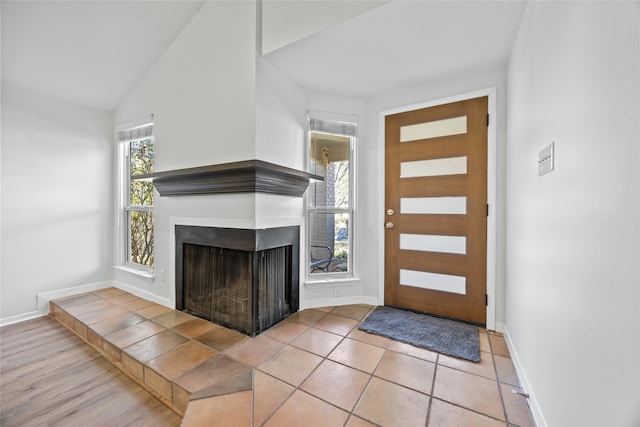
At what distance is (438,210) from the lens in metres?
2.42

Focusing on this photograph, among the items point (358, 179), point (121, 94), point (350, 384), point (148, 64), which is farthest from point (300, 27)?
point (121, 94)

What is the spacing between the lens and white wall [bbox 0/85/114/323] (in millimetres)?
2607

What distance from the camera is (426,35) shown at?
5.91ft

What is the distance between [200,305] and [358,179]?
2067 mm

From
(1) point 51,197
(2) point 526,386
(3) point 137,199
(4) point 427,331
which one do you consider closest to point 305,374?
(4) point 427,331

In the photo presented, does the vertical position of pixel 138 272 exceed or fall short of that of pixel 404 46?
it falls short

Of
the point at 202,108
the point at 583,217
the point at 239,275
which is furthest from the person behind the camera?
the point at 202,108

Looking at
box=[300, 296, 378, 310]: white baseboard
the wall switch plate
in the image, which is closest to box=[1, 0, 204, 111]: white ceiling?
the wall switch plate

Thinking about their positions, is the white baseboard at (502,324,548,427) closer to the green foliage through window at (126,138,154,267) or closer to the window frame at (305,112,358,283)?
the window frame at (305,112,358,283)

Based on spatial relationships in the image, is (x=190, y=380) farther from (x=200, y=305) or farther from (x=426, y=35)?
(x=426, y=35)

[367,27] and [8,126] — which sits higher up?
[367,27]

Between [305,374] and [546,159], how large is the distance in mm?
1789

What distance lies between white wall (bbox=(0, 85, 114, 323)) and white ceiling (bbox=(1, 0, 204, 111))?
0.96 ft

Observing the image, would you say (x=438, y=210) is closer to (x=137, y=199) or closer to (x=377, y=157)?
(x=377, y=157)
